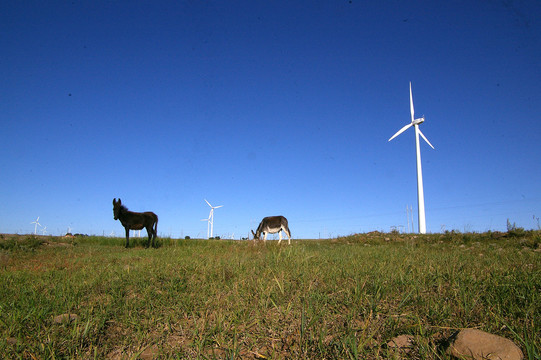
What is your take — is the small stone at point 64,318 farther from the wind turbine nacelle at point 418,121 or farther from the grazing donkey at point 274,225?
the wind turbine nacelle at point 418,121

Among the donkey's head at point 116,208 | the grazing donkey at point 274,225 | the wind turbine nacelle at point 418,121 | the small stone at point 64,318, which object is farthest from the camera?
the wind turbine nacelle at point 418,121

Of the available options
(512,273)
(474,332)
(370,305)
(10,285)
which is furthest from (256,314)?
(10,285)

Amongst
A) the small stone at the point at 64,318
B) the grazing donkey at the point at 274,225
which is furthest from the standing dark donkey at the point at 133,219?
the small stone at the point at 64,318

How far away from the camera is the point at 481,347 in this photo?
229cm

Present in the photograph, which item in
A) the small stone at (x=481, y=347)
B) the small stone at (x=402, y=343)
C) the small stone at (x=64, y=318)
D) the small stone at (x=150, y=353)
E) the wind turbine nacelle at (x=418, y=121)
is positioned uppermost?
the wind turbine nacelle at (x=418, y=121)

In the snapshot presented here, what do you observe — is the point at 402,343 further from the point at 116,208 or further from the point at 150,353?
the point at 116,208

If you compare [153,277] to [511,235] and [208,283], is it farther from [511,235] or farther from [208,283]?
[511,235]

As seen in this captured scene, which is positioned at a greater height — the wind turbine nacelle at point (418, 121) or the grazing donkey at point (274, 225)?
the wind turbine nacelle at point (418, 121)

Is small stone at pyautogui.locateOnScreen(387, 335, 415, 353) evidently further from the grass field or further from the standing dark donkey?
the standing dark donkey

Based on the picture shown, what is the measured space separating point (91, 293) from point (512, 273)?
248 inches

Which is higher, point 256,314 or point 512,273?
point 512,273

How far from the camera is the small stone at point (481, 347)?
221 centimetres

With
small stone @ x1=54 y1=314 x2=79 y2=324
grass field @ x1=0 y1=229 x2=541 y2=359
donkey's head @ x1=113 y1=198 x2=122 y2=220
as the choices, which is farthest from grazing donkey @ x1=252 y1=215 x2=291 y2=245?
small stone @ x1=54 y1=314 x2=79 y2=324

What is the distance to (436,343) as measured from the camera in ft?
8.73
